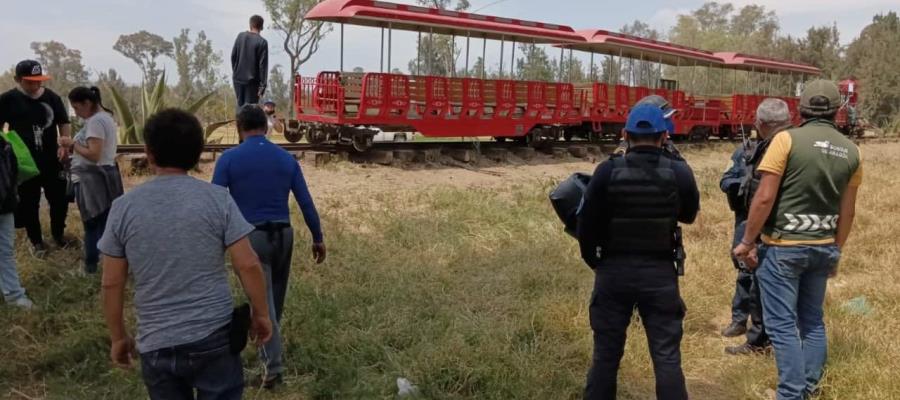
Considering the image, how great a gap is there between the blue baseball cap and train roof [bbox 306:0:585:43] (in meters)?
8.34

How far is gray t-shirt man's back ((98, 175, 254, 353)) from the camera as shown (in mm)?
2232

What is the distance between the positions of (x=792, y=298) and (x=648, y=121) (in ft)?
4.10

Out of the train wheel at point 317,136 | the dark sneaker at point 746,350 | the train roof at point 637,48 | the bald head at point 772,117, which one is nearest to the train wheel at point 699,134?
the train roof at point 637,48

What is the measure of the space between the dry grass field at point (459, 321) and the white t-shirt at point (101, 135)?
2.98ft

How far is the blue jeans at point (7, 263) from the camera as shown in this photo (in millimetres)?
4547

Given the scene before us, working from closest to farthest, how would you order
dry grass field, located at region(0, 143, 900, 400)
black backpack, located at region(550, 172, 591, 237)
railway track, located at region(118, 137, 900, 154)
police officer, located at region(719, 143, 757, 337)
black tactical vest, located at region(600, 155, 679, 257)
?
1. black tactical vest, located at region(600, 155, 679, 257)
2. black backpack, located at region(550, 172, 591, 237)
3. dry grass field, located at region(0, 143, 900, 400)
4. police officer, located at region(719, 143, 757, 337)
5. railway track, located at region(118, 137, 900, 154)

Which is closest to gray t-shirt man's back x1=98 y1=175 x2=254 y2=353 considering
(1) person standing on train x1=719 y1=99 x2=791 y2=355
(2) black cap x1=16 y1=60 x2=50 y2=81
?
(1) person standing on train x1=719 y1=99 x2=791 y2=355

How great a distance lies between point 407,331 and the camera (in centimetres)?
430

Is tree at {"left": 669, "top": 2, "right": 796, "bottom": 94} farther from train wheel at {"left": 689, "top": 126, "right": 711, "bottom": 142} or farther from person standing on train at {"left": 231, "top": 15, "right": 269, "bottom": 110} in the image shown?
person standing on train at {"left": 231, "top": 15, "right": 269, "bottom": 110}

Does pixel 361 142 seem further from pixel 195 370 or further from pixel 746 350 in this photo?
pixel 195 370

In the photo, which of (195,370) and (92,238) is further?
(92,238)

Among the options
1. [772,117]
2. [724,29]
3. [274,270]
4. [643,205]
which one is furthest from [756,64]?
[724,29]

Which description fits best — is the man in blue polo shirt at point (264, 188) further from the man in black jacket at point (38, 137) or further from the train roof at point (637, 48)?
→ the train roof at point (637, 48)

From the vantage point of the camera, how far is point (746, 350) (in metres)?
4.34
